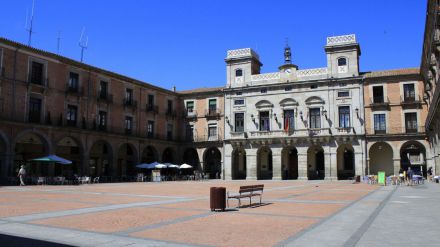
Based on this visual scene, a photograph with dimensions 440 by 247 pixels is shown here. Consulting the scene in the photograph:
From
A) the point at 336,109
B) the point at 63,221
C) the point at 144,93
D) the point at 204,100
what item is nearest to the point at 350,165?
the point at 336,109

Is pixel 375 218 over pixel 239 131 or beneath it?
beneath

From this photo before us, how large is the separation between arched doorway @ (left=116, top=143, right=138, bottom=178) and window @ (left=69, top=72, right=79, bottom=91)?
8.28 metres

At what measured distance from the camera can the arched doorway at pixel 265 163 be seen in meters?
44.4

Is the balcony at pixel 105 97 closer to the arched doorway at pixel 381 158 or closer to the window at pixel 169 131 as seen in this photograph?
the window at pixel 169 131

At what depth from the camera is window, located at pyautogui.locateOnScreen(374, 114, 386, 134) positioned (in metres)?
38.8

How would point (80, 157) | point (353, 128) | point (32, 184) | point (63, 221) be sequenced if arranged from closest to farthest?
point (63, 221) < point (32, 184) < point (80, 157) < point (353, 128)

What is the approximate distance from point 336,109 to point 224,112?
41.7 ft

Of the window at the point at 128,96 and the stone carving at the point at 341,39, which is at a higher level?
the stone carving at the point at 341,39

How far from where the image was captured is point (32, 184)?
27422 millimetres

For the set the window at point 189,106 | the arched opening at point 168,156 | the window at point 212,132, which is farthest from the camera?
the window at point 189,106

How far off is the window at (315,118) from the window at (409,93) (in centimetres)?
835

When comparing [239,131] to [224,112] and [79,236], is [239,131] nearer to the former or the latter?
[224,112]

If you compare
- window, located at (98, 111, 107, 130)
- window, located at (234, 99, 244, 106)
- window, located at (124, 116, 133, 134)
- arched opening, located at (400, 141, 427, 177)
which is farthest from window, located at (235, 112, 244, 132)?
arched opening, located at (400, 141, 427, 177)

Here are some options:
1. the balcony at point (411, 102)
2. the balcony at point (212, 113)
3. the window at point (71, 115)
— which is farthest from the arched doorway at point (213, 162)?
the balcony at point (411, 102)
